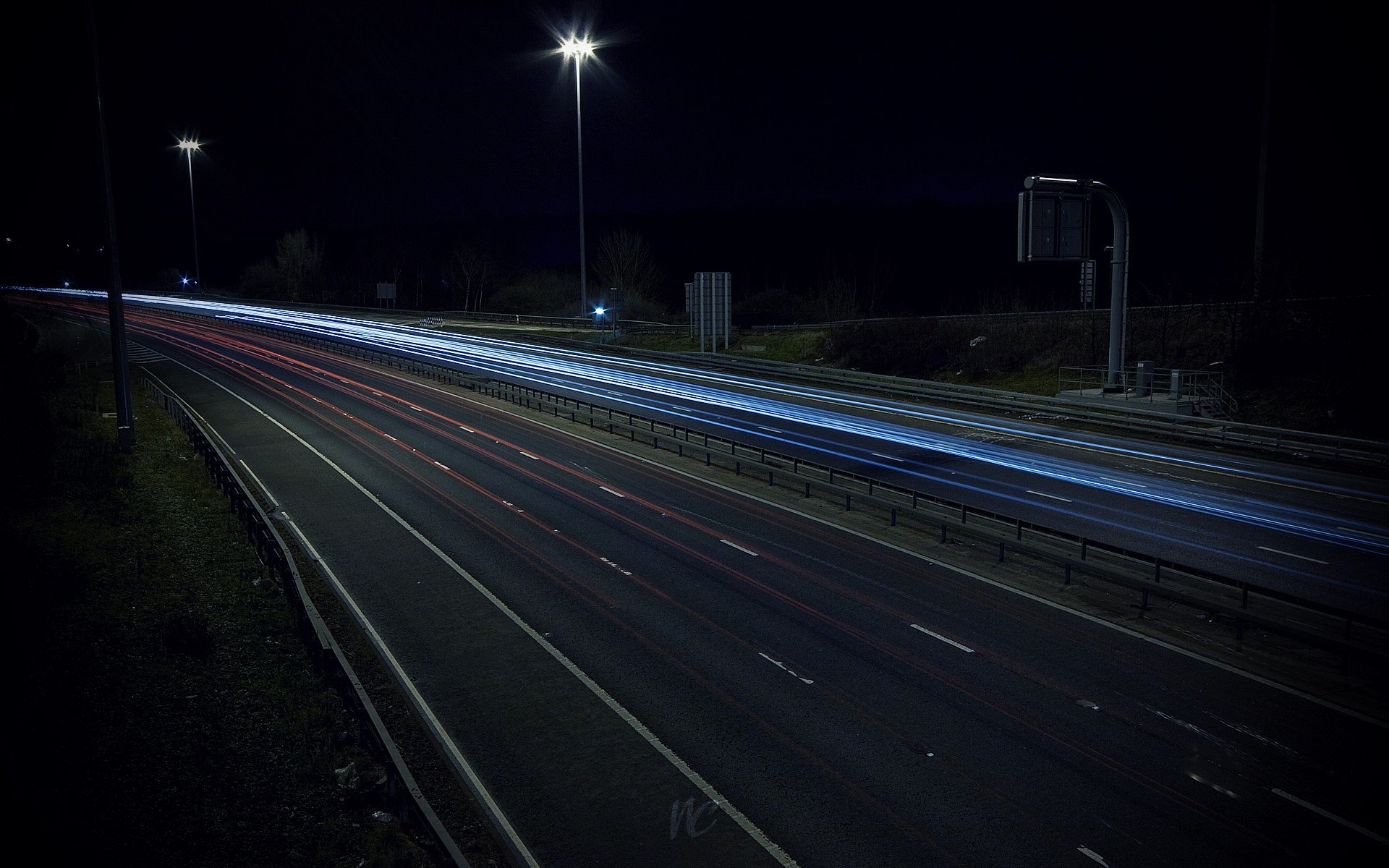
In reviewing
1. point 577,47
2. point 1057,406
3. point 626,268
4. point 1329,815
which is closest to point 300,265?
point 626,268

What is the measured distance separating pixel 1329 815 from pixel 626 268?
3461 inches

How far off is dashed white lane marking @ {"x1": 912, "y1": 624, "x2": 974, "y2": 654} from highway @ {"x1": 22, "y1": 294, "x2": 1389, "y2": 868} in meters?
0.05

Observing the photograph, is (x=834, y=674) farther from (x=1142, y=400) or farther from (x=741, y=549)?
(x=1142, y=400)

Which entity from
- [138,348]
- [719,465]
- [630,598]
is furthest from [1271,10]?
[138,348]

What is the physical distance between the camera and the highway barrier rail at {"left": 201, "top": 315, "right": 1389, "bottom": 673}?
13.1m

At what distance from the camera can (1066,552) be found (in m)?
17.8

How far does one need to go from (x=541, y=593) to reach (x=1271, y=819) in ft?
36.6

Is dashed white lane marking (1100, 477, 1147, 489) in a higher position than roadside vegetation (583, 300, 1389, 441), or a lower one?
lower

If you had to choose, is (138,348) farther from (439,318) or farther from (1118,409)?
(1118,409)

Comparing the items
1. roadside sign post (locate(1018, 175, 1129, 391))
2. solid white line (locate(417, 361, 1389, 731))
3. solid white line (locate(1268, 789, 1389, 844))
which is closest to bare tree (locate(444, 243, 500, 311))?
roadside sign post (locate(1018, 175, 1129, 391))

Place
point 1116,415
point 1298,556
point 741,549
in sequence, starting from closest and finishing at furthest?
point 1298,556
point 741,549
point 1116,415

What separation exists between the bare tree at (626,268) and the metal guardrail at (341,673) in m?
69.5

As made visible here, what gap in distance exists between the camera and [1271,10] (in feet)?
111

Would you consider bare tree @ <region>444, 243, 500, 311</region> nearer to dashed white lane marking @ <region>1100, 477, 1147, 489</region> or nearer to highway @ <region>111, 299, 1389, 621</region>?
highway @ <region>111, 299, 1389, 621</region>
